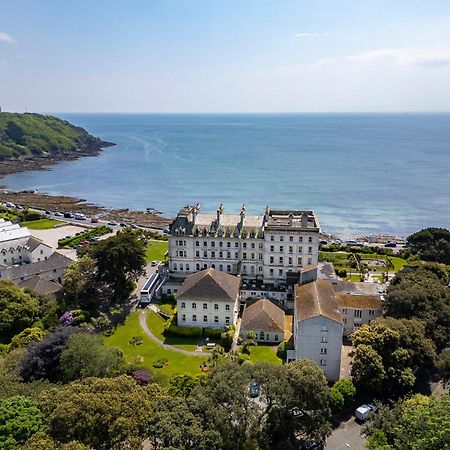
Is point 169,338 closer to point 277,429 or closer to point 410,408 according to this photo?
point 277,429

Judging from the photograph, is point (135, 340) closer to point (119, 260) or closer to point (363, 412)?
point (119, 260)

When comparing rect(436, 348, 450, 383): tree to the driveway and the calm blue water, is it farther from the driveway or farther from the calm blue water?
the calm blue water

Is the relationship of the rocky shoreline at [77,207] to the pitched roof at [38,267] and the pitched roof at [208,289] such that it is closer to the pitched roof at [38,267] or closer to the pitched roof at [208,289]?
the pitched roof at [38,267]

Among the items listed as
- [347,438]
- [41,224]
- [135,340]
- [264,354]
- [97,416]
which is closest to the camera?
[97,416]

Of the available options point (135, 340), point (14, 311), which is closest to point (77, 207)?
point (14, 311)

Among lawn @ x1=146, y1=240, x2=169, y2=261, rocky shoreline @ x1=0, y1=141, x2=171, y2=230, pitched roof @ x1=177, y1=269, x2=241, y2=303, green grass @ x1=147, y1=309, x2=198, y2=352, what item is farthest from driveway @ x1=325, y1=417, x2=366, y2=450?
rocky shoreline @ x1=0, y1=141, x2=171, y2=230

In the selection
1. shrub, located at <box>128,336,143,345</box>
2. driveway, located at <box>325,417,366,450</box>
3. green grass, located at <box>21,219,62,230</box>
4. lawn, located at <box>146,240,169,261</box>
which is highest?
green grass, located at <box>21,219,62,230</box>
